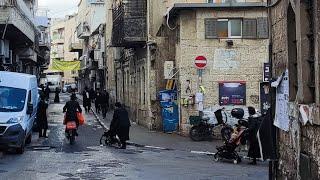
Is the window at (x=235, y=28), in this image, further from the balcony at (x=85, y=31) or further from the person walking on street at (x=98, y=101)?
the balcony at (x=85, y=31)

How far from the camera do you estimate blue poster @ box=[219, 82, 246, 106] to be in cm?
2566

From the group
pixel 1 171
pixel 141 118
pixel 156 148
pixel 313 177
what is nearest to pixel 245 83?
pixel 156 148

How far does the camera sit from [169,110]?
27.3 metres

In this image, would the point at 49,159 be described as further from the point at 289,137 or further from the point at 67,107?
the point at 289,137

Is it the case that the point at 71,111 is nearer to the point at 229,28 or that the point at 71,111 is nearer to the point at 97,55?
the point at 229,28

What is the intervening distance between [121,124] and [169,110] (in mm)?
5887

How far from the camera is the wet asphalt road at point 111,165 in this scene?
46.8 ft

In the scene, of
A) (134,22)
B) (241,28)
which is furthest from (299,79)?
(134,22)

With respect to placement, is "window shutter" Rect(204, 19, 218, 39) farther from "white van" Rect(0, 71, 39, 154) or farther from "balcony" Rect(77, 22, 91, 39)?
"balcony" Rect(77, 22, 91, 39)

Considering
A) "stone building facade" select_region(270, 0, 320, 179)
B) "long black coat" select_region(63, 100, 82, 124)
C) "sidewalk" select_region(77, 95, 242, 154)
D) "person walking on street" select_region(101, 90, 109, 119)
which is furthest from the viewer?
"person walking on street" select_region(101, 90, 109, 119)

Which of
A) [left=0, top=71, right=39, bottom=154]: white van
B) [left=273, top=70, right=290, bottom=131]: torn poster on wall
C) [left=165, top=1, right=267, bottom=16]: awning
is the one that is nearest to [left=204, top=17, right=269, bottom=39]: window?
[left=165, top=1, right=267, bottom=16]: awning

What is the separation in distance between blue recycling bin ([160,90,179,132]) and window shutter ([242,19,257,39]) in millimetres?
4136

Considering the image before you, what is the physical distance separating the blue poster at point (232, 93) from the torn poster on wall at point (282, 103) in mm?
14571

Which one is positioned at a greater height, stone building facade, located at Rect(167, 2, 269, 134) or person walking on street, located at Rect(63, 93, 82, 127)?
stone building facade, located at Rect(167, 2, 269, 134)
